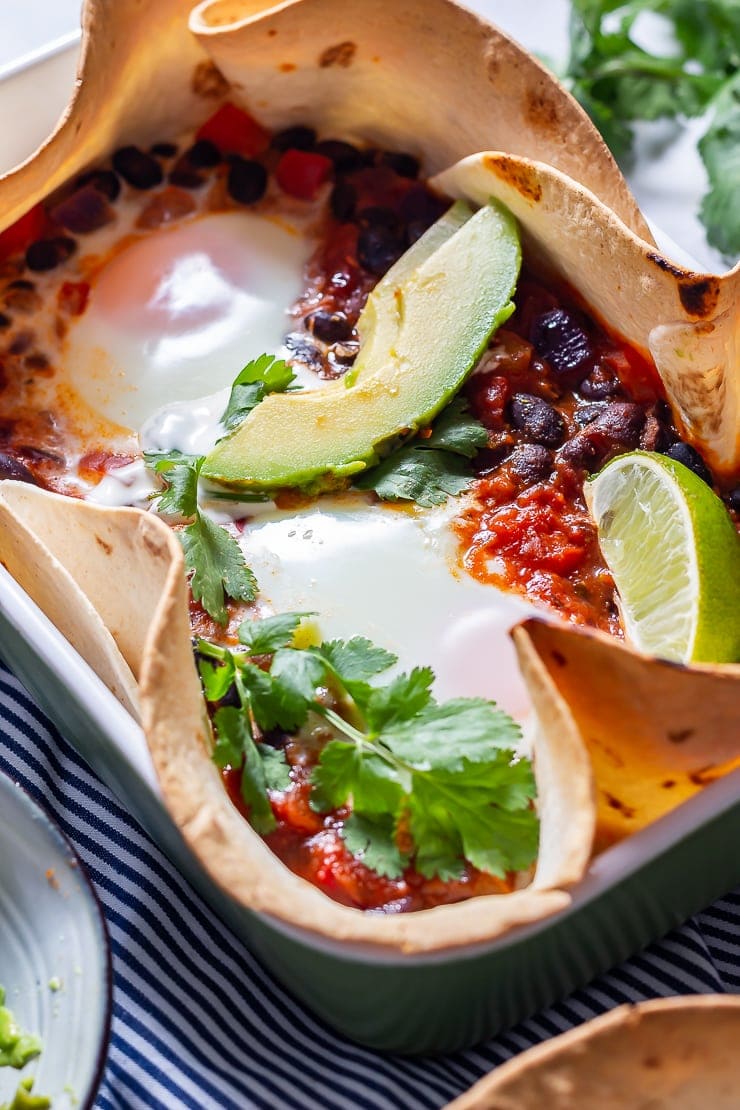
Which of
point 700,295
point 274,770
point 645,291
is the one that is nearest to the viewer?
point 274,770

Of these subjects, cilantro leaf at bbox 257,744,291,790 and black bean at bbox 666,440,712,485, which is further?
black bean at bbox 666,440,712,485

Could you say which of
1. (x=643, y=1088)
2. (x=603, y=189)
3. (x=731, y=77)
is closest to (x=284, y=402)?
(x=603, y=189)

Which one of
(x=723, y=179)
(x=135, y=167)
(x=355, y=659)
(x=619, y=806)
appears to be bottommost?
(x=723, y=179)

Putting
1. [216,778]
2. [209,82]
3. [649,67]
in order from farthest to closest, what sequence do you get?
1. [649,67]
2. [209,82]
3. [216,778]

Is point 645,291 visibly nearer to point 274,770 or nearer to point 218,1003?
point 274,770

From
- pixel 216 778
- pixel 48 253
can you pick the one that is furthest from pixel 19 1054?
pixel 48 253

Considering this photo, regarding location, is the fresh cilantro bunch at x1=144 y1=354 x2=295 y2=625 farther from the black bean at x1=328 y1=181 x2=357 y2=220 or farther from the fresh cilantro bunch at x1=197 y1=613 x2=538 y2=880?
the black bean at x1=328 y1=181 x2=357 y2=220

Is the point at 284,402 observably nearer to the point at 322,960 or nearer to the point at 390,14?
the point at 390,14

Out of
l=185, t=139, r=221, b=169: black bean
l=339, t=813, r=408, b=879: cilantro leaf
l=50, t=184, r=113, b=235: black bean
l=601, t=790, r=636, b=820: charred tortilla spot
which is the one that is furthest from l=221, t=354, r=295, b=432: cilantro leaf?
l=601, t=790, r=636, b=820: charred tortilla spot
